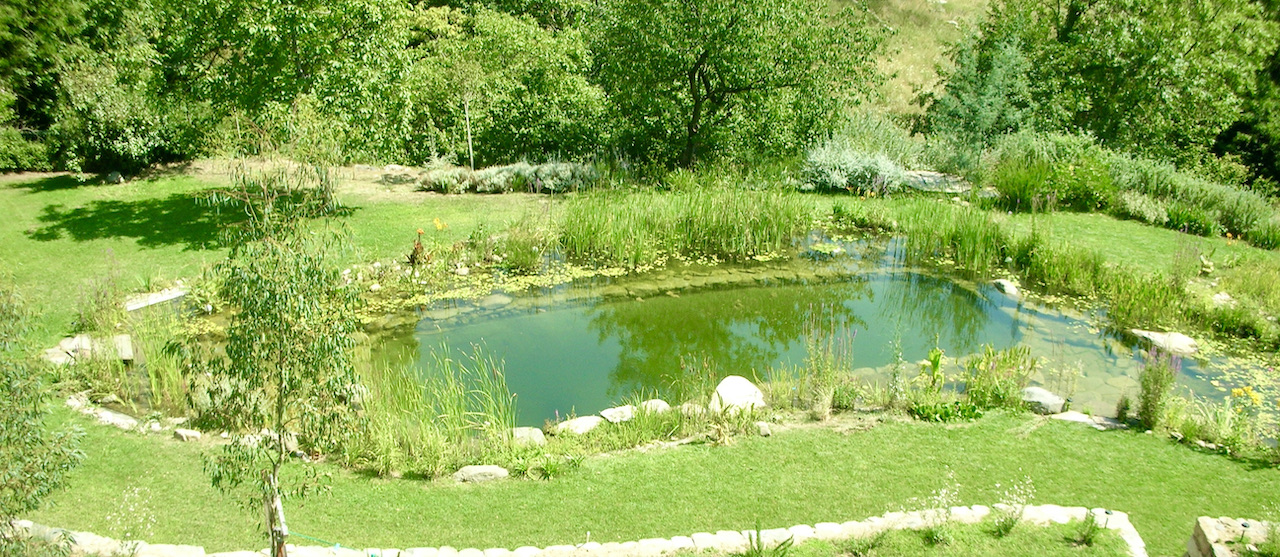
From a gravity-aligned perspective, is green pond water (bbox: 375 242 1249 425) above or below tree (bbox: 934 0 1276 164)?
below

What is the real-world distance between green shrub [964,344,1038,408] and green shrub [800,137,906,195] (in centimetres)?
686

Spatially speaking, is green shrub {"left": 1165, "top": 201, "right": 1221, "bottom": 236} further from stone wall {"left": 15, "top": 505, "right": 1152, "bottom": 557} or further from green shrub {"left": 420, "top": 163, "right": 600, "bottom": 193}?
green shrub {"left": 420, "top": 163, "right": 600, "bottom": 193}

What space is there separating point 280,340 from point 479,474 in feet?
7.75

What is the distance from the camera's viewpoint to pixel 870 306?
10.2m

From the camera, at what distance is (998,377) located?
7.35m

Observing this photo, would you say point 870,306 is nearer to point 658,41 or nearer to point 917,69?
point 658,41

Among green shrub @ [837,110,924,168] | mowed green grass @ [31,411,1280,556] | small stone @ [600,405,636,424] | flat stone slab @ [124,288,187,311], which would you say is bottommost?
mowed green grass @ [31,411,1280,556]

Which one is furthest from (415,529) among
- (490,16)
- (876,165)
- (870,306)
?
(490,16)

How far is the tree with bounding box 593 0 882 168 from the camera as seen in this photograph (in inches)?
547

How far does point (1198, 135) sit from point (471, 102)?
1412 centimetres

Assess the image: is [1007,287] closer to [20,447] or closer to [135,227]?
[20,447]

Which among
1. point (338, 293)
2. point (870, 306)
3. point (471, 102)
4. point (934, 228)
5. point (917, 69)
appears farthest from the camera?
point (917, 69)

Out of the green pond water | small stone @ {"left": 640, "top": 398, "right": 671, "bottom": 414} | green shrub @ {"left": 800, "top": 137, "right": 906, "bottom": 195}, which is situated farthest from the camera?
green shrub @ {"left": 800, "top": 137, "right": 906, "bottom": 195}

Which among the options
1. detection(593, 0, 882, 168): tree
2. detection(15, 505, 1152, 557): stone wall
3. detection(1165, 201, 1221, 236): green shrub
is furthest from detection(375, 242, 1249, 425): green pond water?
detection(1165, 201, 1221, 236): green shrub
